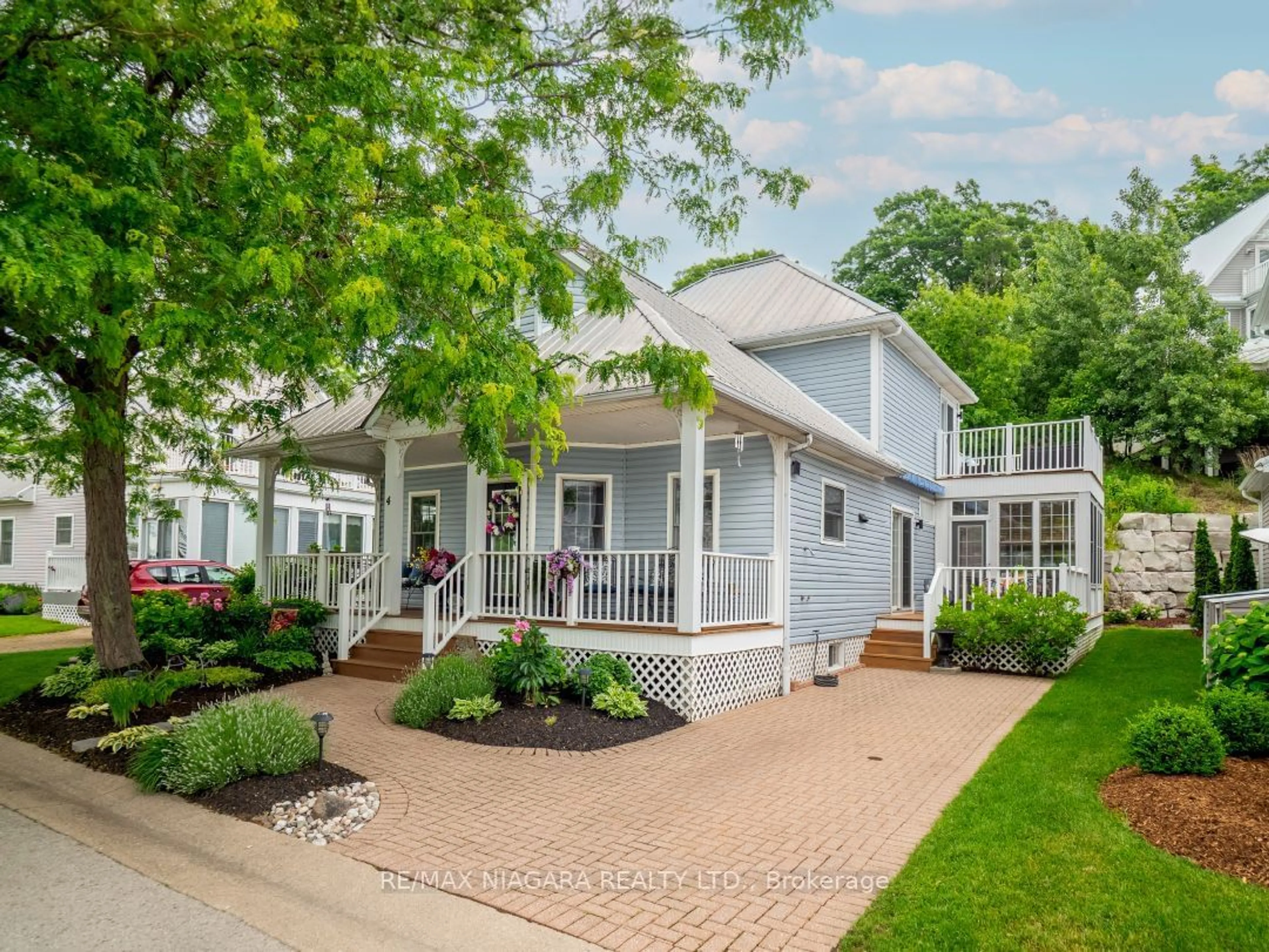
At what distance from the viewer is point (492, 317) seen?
20.6ft

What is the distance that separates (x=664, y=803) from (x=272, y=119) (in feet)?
19.9

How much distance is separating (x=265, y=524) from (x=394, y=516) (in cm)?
350

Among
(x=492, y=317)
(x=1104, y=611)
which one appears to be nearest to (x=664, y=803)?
(x=492, y=317)


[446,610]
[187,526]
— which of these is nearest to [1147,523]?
[446,610]

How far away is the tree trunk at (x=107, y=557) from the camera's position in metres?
9.19

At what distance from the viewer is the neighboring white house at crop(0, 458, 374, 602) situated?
20.8m

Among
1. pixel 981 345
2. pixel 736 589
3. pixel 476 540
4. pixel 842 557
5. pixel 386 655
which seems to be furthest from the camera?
pixel 981 345

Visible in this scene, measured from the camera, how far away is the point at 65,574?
65.7 feet

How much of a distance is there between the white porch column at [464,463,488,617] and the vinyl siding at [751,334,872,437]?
6791 mm

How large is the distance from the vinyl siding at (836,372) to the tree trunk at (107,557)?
34.3 ft

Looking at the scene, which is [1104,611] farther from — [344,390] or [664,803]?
[344,390]

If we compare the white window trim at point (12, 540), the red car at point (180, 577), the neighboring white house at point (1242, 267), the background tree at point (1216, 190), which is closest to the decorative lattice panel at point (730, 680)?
the red car at point (180, 577)

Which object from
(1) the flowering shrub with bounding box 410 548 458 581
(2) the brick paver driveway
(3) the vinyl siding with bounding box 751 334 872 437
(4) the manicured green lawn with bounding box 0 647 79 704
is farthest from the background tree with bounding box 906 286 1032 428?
(4) the manicured green lawn with bounding box 0 647 79 704

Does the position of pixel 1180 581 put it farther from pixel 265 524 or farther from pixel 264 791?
pixel 264 791
